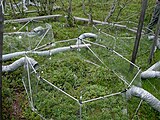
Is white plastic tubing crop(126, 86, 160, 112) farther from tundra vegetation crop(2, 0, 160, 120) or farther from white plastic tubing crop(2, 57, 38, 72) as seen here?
white plastic tubing crop(2, 57, 38, 72)

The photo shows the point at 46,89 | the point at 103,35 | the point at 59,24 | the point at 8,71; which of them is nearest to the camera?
the point at 46,89

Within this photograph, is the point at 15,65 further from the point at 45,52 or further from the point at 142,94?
the point at 142,94

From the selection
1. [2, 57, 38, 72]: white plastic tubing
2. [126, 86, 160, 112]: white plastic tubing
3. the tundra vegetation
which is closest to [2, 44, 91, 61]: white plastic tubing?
the tundra vegetation

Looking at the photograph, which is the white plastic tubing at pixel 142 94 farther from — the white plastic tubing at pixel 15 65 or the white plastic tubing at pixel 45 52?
the white plastic tubing at pixel 15 65

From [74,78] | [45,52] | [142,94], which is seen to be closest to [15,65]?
[45,52]

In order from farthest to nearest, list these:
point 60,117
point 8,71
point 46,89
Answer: point 8,71 → point 46,89 → point 60,117

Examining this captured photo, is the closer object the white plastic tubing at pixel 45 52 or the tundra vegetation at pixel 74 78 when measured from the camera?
the tundra vegetation at pixel 74 78

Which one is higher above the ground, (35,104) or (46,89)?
(46,89)

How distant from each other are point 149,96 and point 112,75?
1.33 m

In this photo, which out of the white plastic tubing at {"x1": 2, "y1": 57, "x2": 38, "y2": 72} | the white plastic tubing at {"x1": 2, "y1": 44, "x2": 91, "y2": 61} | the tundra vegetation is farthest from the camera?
the white plastic tubing at {"x1": 2, "y1": 44, "x2": 91, "y2": 61}

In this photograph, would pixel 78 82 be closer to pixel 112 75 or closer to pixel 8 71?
pixel 112 75

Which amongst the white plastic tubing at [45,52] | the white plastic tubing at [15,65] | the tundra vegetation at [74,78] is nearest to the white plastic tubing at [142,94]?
the tundra vegetation at [74,78]

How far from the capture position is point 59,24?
10.2 m

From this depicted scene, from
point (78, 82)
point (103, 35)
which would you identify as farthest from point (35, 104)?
point (103, 35)
